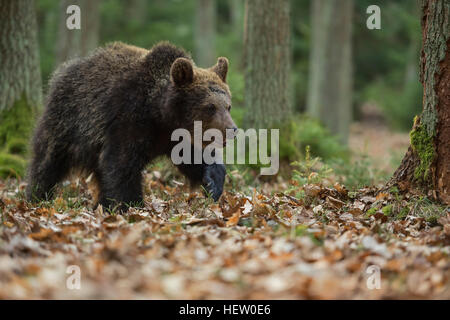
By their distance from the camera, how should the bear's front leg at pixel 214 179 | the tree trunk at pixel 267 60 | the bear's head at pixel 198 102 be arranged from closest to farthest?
the bear's head at pixel 198 102 → the bear's front leg at pixel 214 179 → the tree trunk at pixel 267 60

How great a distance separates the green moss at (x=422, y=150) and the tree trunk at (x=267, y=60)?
341 centimetres

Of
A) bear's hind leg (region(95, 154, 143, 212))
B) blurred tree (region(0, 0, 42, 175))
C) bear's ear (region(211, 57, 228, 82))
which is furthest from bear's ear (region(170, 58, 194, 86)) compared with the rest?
blurred tree (region(0, 0, 42, 175))

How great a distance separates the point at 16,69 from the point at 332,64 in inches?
438

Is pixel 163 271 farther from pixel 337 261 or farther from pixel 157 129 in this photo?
pixel 157 129

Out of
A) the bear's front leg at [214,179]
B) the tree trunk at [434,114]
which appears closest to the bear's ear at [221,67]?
the bear's front leg at [214,179]

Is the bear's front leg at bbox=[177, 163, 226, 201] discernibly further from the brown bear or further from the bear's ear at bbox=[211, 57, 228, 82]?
the bear's ear at bbox=[211, 57, 228, 82]

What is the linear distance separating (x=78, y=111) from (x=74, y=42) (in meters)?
5.36

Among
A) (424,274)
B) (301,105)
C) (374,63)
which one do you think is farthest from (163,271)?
(374,63)

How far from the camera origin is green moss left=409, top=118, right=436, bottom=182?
17.5 feet

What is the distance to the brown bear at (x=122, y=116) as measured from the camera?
611 cm

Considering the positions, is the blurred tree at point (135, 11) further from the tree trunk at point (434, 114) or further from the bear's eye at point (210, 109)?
the tree trunk at point (434, 114)

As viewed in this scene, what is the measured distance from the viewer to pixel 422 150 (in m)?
5.43

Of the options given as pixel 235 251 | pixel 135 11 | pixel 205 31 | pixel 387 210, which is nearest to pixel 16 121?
pixel 235 251

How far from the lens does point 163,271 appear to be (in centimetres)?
346
